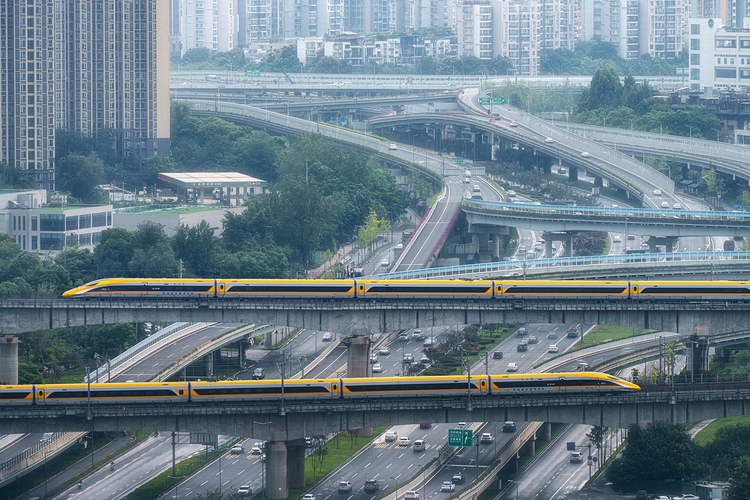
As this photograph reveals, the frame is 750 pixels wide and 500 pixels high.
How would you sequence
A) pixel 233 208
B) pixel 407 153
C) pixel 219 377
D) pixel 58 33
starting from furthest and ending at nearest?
pixel 407 153 < pixel 58 33 < pixel 233 208 < pixel 219 377

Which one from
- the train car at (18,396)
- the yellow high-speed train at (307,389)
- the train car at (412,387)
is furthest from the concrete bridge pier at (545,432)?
the train car at (18,396)

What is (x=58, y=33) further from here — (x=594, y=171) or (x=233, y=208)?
(x=594, y=171)

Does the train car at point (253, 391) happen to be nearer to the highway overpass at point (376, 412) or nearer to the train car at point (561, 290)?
the highway overpass at point (376, 412)

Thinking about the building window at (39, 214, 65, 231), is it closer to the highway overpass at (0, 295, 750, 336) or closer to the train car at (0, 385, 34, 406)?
the highway overpass at (0, 295, 750, 336)

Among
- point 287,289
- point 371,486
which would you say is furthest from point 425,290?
point 371,486

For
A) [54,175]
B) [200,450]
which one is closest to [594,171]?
[54,175]
